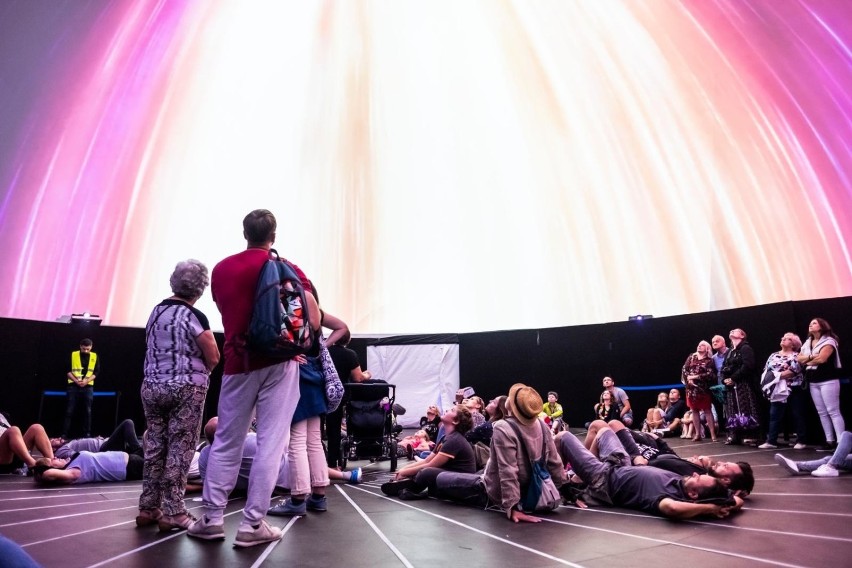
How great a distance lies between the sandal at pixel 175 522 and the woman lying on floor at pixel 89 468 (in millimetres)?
2803

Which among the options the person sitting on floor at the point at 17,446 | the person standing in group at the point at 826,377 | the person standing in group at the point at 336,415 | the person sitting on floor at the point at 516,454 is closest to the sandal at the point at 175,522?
the person sitting on floor at the point at 516,454

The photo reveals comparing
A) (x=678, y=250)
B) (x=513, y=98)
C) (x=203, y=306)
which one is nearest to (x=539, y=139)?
(x=513, y=98)

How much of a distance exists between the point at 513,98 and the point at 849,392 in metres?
12.2

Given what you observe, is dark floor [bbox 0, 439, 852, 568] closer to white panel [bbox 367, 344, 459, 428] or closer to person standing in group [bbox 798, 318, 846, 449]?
person standing in group [bbox 798, 318, 846, 449]

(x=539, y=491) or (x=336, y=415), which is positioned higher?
(x=336, y=415)

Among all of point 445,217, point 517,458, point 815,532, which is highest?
point 445,217

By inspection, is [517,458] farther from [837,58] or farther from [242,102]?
[242,102]

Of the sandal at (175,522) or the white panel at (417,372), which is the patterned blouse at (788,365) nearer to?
the sandal at (175,522)

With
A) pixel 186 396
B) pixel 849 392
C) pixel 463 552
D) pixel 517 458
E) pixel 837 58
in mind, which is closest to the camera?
pixel 463 552

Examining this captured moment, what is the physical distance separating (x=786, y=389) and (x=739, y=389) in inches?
35.5

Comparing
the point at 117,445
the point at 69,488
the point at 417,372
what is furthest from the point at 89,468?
the point at 417,372

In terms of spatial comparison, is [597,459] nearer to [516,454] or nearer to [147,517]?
[516,454]

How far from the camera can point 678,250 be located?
597 inches

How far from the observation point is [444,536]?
10.6 feet
